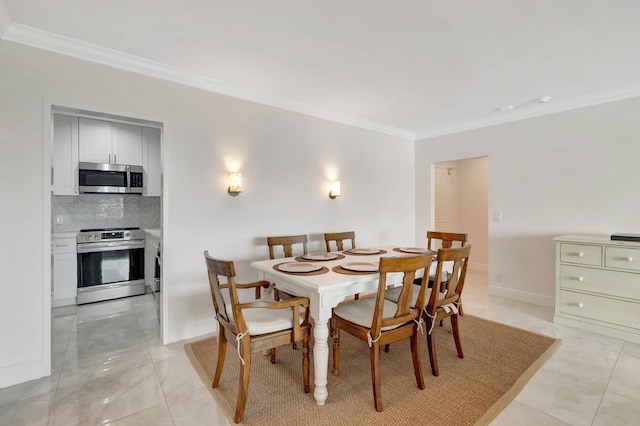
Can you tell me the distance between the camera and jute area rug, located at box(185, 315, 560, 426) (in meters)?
1.78

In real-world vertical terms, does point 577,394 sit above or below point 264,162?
below

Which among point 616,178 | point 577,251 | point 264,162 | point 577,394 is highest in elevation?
point 264,162

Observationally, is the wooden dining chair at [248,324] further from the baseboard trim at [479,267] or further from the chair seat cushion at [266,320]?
the baseboard trim at [479,267]

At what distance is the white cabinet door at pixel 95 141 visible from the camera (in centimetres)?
369

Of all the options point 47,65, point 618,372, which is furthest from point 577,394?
point 47,65

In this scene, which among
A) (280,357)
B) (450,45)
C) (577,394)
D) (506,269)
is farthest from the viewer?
(506,269)

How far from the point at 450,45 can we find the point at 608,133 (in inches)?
94.6

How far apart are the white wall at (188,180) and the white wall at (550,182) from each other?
1.49 metres

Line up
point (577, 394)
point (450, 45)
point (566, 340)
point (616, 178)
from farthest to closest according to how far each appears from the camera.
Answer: point (616, 178)
point (566, 340)
point (450, 45)
point (577, 394)

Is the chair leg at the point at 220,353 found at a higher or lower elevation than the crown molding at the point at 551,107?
lower

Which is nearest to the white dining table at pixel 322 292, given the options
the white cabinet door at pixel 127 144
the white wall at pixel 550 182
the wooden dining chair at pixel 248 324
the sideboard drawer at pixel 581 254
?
the wooden dining chair at pixel 248 324

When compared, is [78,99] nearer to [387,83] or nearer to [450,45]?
[387,83]

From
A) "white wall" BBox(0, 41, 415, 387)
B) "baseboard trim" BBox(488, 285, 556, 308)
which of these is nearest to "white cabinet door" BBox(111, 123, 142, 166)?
"white wall" BBox(0, 41, 415, 387)

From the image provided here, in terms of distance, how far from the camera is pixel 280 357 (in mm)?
2494
